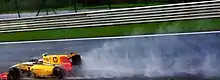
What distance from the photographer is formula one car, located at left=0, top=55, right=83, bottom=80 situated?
937 cm

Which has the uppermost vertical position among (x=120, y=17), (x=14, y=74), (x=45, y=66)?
(x=120, y=17)

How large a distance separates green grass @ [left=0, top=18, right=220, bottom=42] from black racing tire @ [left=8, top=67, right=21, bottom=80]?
3.09 m

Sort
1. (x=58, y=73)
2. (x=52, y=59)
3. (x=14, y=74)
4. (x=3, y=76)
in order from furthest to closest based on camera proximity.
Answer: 1. (x=3, y=76)
2. (x=14, y=74)
3. (x=52, y=59)
4. (x=58, y=73)

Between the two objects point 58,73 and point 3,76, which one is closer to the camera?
point 58,73

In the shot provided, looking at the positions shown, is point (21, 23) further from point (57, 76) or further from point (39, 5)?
point (57, 76)

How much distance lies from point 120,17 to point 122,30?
0.72 meters

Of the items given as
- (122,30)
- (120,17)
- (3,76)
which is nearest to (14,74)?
(3,76)

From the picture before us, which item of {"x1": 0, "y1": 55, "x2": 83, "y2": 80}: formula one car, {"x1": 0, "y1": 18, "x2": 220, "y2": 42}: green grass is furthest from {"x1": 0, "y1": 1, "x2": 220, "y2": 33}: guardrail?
{"x1": 0, "y1": 55, "x2": 83, "y2": 80}: formula one car

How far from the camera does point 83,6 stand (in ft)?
52.6

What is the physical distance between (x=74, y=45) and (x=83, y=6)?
5.28 metres

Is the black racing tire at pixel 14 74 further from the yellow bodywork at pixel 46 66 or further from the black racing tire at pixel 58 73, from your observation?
the black racing tire at pixel 58 73

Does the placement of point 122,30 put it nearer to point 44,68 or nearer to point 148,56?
point 148,56

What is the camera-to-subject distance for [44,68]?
31.1ft

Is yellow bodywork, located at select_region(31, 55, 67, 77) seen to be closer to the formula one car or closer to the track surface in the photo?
the formula one car
